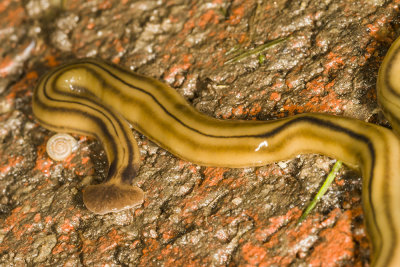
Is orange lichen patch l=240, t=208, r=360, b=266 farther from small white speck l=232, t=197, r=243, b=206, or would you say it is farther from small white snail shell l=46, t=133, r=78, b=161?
small white snail shell l=46, t=133, r=78, b=161

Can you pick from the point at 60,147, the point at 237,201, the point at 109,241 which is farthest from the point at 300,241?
the point at 60,147

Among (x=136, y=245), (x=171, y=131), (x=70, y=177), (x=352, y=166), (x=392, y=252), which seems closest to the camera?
(x=392, y=252)

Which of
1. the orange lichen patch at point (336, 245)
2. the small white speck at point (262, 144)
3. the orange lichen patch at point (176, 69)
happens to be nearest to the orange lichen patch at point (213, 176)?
the small white speck at point (262, 144)

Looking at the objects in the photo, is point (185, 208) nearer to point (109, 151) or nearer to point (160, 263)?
point (160, 263)

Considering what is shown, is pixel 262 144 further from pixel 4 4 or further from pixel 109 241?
pixel 4 4

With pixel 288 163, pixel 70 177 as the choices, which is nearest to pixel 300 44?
pixel 288 163
